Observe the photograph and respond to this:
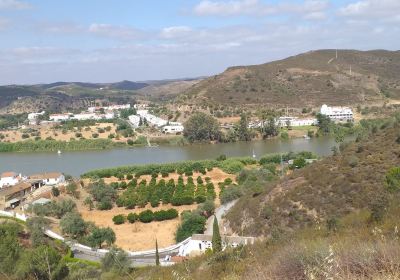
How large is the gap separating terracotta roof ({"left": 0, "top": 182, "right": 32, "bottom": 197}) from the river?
6.85 meters

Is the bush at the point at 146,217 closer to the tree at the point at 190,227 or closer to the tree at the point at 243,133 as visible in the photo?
the tree at the point at 190,227

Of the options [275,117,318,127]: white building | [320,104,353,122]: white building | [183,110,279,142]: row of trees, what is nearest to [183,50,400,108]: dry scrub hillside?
[320,104,353,122]: white building

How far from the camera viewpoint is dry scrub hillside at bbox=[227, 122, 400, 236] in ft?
46.6

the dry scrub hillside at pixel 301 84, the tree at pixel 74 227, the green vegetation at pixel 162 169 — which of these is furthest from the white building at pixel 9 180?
the dry scrub hillside at pixel 301 84

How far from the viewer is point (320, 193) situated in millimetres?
15328

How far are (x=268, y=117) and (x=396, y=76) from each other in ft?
136

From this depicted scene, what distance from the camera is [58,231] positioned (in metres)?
20.1

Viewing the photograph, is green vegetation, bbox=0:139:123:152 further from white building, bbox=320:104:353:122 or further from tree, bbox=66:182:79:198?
white building, bbox=320:104:353:122

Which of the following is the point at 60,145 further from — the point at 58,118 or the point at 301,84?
the point at 301,84

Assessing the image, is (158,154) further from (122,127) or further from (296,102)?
(296,102)

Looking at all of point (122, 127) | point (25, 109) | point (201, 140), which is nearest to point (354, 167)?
point (201, 140)

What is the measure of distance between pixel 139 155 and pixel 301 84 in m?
38.2

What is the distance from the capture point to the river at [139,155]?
1628 inches

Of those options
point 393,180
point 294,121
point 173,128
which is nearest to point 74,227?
point 393,180
